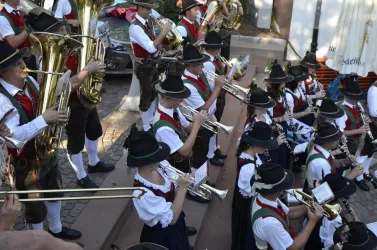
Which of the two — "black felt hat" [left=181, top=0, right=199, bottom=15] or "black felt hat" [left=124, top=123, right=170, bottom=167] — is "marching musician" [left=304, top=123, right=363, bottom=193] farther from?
"black felt hat" [left=181, top=0, right=199, bottom=15]

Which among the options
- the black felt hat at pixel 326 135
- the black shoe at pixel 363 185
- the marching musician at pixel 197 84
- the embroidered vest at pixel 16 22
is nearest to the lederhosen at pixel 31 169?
the embroidered vest at pixel 16 22

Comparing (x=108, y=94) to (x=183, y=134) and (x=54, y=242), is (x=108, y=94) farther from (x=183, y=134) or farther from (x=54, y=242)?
(x=54, y=242)

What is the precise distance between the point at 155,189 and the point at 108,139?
3461 mm

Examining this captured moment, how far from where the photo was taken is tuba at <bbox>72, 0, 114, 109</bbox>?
5.18 m

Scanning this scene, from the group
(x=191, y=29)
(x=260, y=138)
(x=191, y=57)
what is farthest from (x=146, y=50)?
(x=260, y=138)

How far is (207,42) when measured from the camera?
251 inches

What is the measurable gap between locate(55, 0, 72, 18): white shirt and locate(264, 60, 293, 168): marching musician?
3022 mm

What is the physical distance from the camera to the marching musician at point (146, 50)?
6512 mm

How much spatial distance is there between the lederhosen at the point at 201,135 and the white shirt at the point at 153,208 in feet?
7.20

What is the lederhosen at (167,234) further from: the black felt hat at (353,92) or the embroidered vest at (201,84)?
the black felt hat at (353,92)

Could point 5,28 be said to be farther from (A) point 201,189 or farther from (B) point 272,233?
(B) point 272,233

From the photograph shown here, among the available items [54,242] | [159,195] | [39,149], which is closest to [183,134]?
[159,195]

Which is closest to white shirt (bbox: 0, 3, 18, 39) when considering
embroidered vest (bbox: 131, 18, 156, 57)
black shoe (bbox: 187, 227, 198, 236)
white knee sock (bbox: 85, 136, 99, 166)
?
white knee sock (bbox: 85, 136, 99, 166)

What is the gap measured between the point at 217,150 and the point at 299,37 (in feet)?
21.3
